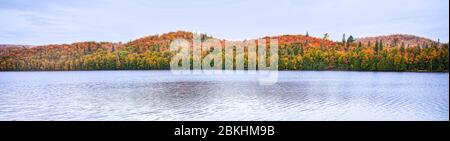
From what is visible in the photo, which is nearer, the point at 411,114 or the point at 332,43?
the point at 411,114

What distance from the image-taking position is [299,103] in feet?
49.8

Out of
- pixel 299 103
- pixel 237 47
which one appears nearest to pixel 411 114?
pixel 299 103

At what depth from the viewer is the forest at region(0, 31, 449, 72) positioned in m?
54.5

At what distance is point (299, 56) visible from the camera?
68562 millimetres

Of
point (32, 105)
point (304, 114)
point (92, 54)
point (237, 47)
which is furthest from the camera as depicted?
point (92, 54)

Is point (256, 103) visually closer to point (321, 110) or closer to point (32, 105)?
point (321, 110)

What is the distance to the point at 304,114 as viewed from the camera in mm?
12023

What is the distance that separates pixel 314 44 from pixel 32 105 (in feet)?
210

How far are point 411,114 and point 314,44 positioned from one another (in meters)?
63.4

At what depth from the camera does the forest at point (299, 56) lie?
54.5m
